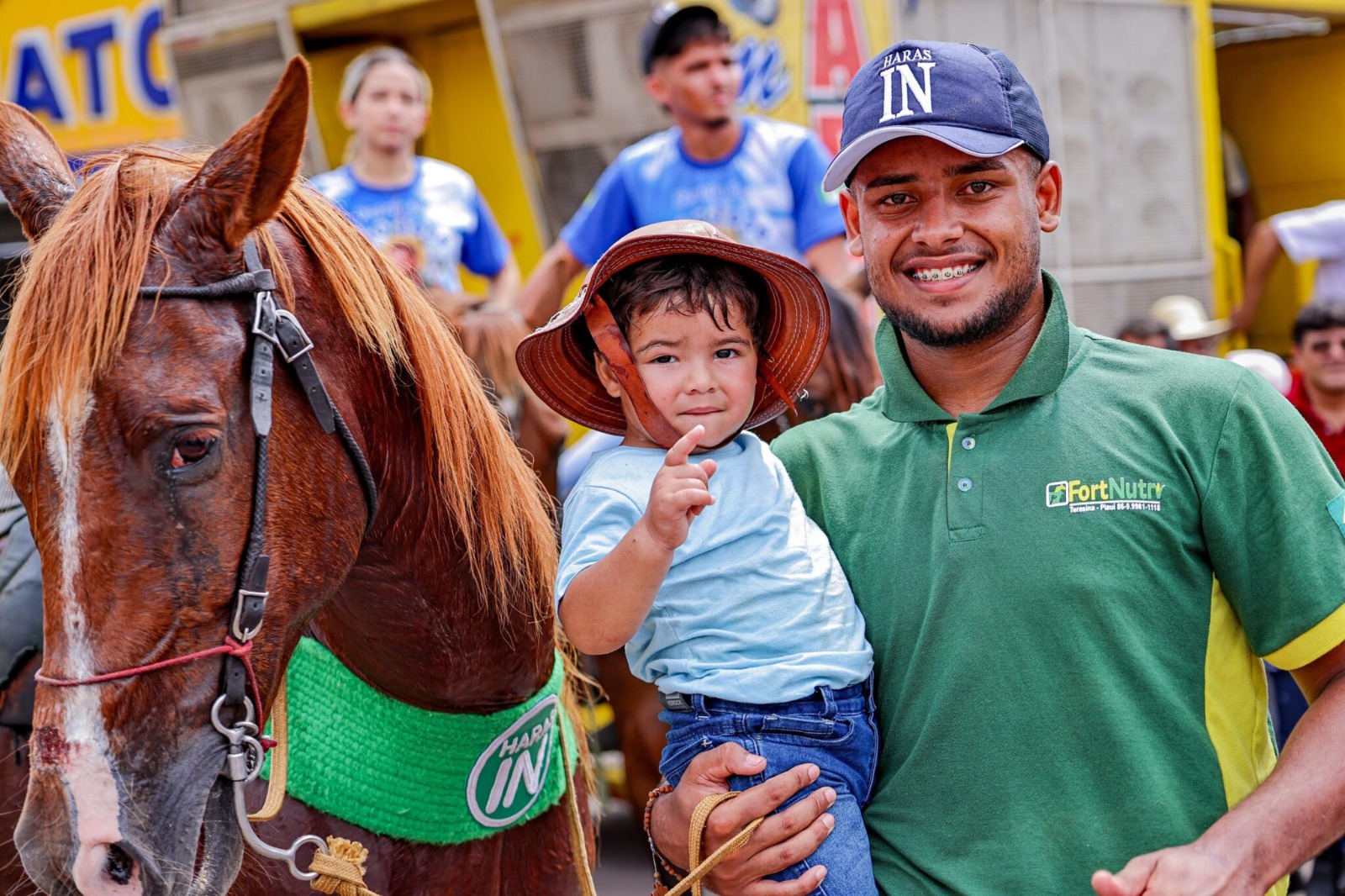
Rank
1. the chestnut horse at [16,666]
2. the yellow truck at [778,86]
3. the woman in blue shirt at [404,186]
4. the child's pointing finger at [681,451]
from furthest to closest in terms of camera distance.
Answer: the yellow truck at [778,86], the woman in blue shirt at [404,186], the chestnut horse at [16,666], the child's pointing finger at [681,451]

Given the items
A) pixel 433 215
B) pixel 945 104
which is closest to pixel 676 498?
pixel 945 104

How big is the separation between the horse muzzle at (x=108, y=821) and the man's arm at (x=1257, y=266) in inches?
243

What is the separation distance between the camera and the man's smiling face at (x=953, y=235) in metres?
1.93

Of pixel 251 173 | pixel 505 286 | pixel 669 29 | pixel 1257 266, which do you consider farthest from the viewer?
pixel 1257 266

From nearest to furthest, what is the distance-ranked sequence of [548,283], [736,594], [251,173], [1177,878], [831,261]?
[1177,878] → [251,173] → [736,594] → [831,261] → [548,283]

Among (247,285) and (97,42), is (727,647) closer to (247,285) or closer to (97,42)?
(247,285)

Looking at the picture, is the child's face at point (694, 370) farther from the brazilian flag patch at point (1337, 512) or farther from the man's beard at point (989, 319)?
the brazilian flag patch at point (1337, 512)

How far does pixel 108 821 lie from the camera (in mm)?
1605

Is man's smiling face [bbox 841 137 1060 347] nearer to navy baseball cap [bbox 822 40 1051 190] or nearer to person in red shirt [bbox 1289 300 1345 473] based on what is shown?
navy baseball cap [bbox 822 40 1051 190]

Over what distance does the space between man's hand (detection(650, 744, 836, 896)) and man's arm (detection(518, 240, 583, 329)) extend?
3.08 metres

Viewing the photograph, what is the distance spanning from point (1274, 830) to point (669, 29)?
363 centimetres

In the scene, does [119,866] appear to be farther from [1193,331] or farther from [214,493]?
[1193,331]

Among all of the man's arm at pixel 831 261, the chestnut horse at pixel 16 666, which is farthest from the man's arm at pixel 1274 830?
the man's arm at pixel 831 261

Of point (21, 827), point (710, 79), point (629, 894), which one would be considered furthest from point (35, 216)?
point (629, 894)
